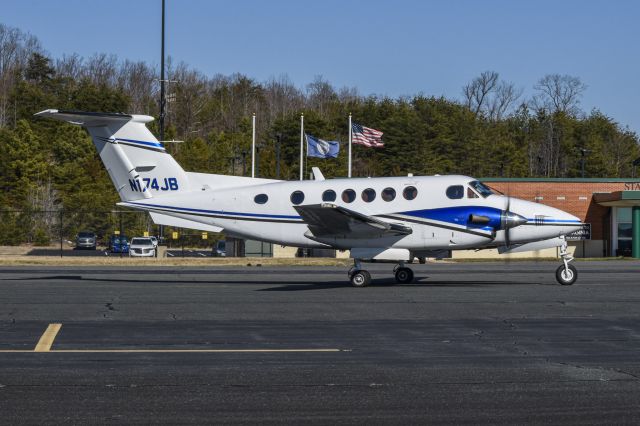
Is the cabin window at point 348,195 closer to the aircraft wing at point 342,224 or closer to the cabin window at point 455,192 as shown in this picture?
the aircraft wing at point 342,224

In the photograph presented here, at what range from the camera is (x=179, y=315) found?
17.5 m

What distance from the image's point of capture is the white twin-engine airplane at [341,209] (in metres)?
24.2

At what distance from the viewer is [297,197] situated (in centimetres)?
2602

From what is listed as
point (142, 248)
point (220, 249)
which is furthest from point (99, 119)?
point (220, 249)

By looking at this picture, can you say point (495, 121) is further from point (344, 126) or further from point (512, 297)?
point (512, 297)

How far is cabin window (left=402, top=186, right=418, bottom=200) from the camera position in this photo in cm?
2495

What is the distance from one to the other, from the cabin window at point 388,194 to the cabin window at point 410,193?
31cm

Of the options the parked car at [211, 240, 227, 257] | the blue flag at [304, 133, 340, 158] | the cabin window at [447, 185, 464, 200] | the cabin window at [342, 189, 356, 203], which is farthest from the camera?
the parked car at [211, 240, 227, 257]

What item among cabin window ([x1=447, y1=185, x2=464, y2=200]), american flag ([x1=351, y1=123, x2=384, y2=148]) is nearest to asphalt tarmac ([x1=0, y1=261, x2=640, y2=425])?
cabin window ([x1=447, y1=185, x2=464, y2=200])

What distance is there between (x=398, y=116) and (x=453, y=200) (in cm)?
7321

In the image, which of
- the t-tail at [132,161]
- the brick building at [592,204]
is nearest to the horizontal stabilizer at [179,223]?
the t-tail at [132,161]

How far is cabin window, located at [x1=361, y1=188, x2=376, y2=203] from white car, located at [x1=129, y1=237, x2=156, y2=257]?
30205 mm

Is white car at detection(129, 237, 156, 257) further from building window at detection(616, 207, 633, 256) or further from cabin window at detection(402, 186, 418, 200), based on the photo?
cabin window at detection(402, 186, 418, 200)

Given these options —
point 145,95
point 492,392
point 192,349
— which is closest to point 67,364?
point 192,349
